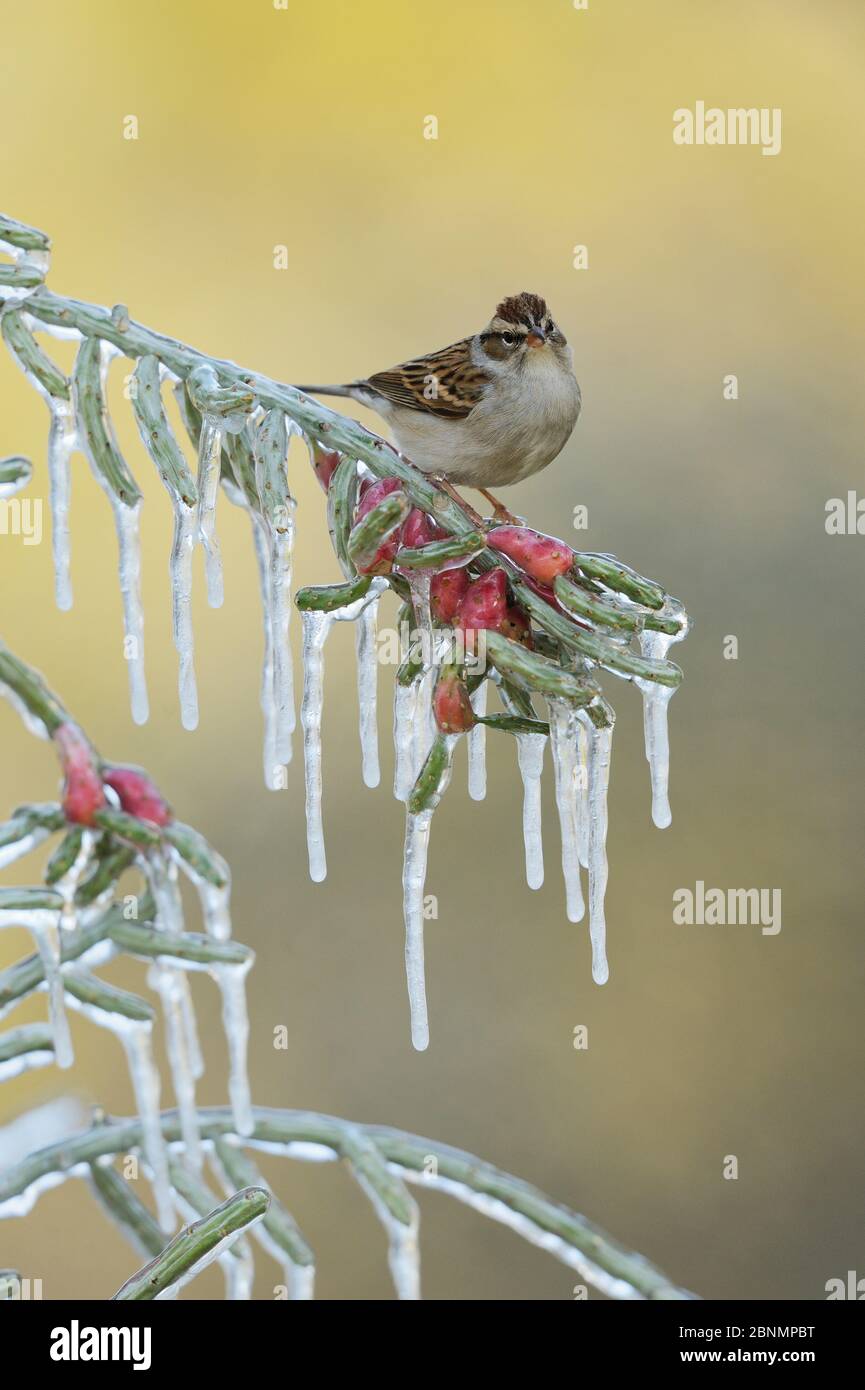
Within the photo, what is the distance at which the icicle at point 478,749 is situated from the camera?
1612mm

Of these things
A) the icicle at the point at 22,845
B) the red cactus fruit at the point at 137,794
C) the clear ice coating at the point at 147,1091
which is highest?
the red cactus fruit at the point at 137,794

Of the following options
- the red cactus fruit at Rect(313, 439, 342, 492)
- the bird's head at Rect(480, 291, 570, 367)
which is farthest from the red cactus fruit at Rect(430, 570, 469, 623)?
the bird's head at Rect(480, 291, 570, 367)

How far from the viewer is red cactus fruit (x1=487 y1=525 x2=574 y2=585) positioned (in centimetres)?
160

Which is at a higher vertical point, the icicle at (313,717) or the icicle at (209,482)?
the icicle at (209,482)

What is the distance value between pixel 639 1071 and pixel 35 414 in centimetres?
319

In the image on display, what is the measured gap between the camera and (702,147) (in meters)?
6.53

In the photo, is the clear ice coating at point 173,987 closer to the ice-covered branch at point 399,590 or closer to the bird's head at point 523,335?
the ice-covered branch at point 399,590

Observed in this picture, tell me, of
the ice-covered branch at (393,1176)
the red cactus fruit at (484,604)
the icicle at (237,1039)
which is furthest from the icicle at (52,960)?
the red cactus fruit at (484,604)

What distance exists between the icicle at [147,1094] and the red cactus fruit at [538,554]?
2.00ft

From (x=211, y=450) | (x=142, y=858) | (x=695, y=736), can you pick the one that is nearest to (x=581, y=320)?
(x=695, y=736)

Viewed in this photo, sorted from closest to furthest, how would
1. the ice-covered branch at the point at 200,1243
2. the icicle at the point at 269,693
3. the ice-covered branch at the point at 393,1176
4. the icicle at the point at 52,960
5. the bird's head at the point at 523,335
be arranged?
the icicle at the point at 52,960 < the ice-covered branch at the point at 200,1243 < the ice-covered branch at the point at 393,1176 < the icicle at the point at 269,693 < the bird's head at the point at 523,335

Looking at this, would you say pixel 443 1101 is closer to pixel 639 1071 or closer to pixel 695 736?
pixel 639 1071

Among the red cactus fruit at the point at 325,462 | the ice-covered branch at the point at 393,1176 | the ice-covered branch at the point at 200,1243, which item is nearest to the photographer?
the ice-covered branch at the point at 200,1243

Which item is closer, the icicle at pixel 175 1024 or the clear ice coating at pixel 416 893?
the icicle at pixel 175 1024
